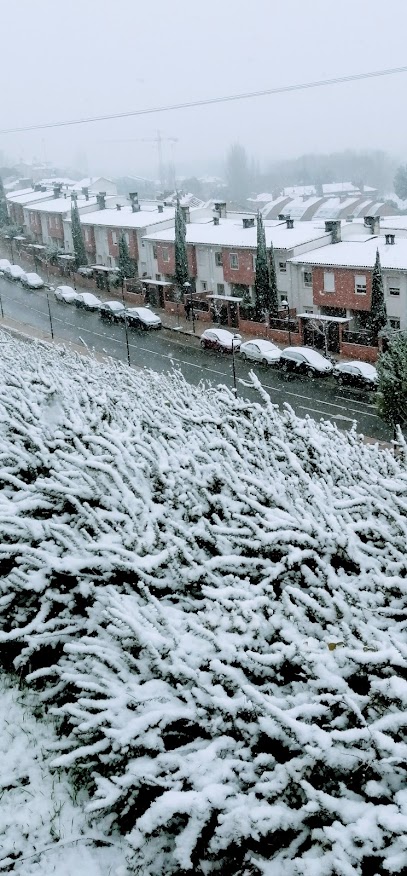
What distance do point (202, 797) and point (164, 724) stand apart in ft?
2.31

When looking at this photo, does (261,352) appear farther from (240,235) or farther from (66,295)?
(66,295)

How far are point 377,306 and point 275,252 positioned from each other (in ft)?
27.9

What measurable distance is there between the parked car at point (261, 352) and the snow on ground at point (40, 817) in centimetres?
2929

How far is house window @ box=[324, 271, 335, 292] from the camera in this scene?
38.2 m

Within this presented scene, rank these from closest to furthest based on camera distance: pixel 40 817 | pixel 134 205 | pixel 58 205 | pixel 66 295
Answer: pixel 40 817
pixel 66 295
pixel 134 205
pixel 58 205

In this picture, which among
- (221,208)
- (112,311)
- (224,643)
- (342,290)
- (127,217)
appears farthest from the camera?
(127,217)

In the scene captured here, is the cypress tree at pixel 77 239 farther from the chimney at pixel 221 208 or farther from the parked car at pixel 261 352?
the parked car at pixel 261 352

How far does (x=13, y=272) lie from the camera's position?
57.6 metres

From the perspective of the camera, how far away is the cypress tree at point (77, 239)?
5759 cm

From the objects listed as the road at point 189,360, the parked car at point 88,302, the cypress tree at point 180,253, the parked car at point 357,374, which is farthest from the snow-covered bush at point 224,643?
the parked car at point 88,302

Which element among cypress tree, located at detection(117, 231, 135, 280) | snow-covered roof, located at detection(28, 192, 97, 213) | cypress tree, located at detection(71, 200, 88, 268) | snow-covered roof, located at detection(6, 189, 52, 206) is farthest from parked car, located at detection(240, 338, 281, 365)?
snow-covered roof, located at detection(6, 189, 52, 206)

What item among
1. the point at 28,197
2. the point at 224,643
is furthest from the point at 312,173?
the point at 224,643

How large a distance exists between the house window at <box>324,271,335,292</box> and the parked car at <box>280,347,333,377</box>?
5647 millimetres

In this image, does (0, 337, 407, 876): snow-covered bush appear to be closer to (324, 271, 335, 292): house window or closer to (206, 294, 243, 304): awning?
(324, 271, 335, 292): house window
